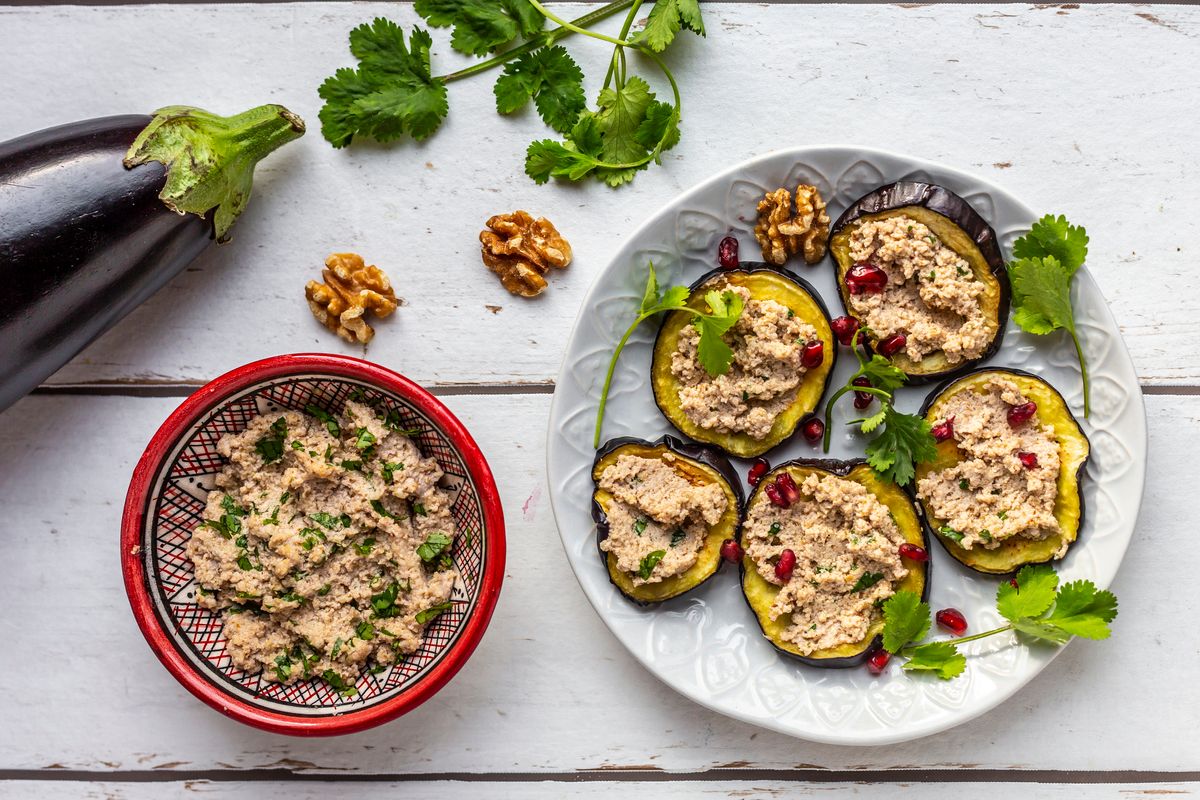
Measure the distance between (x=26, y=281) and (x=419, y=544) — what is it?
1279mm

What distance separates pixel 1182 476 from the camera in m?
2.79

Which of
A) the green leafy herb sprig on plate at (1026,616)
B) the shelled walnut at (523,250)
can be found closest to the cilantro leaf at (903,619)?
the green leafy herb sprig on plate at (1026,616)

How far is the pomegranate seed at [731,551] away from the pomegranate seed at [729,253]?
0.82m

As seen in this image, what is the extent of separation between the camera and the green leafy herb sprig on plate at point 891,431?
8.34ft

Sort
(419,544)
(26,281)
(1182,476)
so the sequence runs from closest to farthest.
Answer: (26,281)
(419,544)
(1182,476)

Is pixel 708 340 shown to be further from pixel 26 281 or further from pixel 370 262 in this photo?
pixel 26 281

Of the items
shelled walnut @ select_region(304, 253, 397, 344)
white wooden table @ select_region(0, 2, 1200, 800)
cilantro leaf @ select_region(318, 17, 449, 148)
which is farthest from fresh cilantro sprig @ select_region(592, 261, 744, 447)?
cilantro leaf @ select_region(318, 17, 449, 148)

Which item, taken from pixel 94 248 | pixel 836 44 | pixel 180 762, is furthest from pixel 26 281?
pixel 836 44

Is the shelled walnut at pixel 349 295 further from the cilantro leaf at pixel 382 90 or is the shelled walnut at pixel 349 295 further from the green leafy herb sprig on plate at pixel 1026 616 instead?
the green leafy herb sprig on plate at pixel 1026 616

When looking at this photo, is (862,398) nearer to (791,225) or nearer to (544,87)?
(791,225)

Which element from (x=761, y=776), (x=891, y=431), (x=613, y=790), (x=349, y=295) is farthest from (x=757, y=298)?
(x=613, y=790)

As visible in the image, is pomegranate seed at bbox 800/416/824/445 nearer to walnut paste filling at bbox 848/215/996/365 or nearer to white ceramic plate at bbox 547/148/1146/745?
white ceramic plate at bbox 547/148/1146/745

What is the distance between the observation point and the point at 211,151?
2.52m

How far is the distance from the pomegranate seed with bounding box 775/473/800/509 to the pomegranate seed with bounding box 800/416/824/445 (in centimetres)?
16
